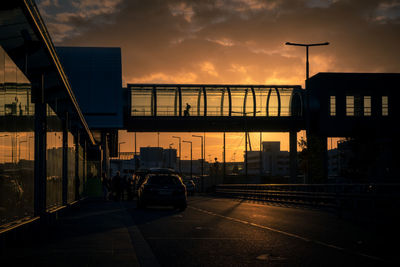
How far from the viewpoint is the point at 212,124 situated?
63.2 m

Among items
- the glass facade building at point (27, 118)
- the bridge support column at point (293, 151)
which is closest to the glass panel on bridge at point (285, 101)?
the bridge support column at point (293, 151)

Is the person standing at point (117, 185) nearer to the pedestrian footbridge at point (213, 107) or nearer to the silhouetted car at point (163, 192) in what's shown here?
the silhouetted car at point (163, 192)

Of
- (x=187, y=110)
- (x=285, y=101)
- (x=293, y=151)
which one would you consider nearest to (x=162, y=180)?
(x=187, y=110)

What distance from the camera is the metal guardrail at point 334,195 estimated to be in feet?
54.0

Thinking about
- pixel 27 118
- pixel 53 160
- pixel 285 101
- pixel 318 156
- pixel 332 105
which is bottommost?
pixel 53 160

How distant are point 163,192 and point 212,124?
38807mm

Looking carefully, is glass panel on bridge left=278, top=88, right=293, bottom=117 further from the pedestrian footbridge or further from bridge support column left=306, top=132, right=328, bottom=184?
bridge support column left=306, top=132, right=328, bottom=184

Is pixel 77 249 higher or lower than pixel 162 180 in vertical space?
lower

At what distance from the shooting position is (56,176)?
57.4 ft

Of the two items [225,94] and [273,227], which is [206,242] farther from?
[225,94]

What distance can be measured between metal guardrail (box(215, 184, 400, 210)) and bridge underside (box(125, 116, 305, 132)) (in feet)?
49.2

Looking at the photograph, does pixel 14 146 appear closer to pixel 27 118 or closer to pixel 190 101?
pixel 27 118

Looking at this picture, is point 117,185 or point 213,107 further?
point 213,107

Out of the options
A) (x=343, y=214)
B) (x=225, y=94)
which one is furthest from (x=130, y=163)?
(x=343, y=214)
